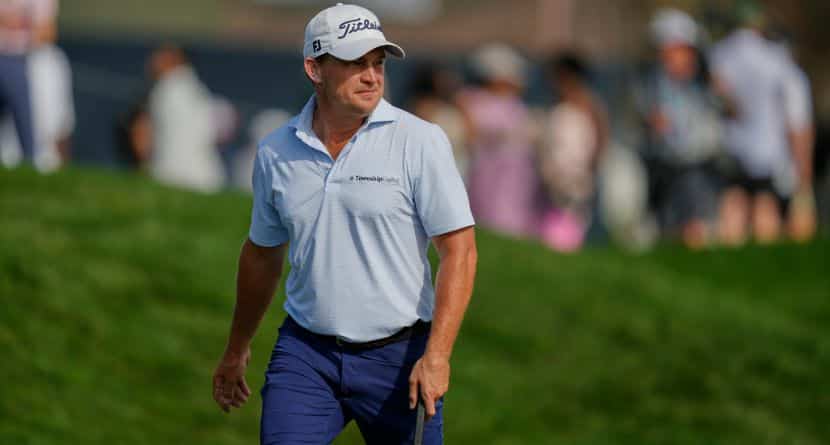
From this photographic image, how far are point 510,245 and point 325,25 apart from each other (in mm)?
8549

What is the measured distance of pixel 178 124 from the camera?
57.6 feet

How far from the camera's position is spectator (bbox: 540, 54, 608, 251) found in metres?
14.7

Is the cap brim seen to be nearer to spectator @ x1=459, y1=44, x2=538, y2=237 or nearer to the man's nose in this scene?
the man's nose

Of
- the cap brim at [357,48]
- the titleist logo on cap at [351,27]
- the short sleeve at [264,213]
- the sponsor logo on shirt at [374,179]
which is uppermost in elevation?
the titleist logo on cap at [351,27]

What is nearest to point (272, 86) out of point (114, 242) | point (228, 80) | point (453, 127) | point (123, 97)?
point (228, 80)

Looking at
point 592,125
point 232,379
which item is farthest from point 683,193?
point 232,379

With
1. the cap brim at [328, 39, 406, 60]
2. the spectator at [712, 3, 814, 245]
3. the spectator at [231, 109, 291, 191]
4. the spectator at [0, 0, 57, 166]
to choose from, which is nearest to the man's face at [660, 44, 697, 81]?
the spectator at [712, 3, 814, 245]

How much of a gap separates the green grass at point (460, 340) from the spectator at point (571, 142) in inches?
21.8

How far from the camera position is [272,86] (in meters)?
23.4

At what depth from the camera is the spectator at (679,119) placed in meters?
14.9

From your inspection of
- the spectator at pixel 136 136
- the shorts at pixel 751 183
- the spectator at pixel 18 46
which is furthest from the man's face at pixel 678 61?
the spectator at pixel 136 136

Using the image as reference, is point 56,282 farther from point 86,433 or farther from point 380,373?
point 380,373

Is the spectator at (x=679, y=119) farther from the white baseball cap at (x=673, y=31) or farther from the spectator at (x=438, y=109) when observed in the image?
the spectator at (x=438, y=109)

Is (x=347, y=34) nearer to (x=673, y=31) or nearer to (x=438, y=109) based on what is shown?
(x=438, y=109)
